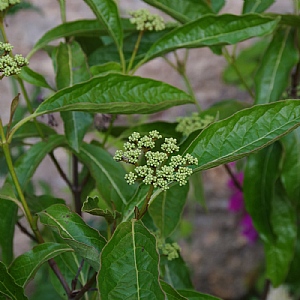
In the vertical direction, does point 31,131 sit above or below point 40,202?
above

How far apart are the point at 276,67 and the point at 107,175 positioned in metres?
0.40

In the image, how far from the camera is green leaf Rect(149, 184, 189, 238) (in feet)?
3.06

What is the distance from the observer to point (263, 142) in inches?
27.2

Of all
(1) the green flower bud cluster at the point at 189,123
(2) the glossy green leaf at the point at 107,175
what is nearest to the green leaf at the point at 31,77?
(2) the glossy green leaf at the point at 107,175

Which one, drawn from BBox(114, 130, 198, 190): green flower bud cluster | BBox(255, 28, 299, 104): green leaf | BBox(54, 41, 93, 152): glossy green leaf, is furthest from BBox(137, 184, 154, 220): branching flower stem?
BBox(255, 28, 299, 104): green leaf

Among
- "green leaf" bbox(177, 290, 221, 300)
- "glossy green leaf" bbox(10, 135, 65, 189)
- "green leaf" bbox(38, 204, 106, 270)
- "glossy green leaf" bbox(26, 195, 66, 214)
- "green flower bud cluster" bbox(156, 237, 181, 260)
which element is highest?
"glossy green leaf" bbox(10, 135, 65, 189)

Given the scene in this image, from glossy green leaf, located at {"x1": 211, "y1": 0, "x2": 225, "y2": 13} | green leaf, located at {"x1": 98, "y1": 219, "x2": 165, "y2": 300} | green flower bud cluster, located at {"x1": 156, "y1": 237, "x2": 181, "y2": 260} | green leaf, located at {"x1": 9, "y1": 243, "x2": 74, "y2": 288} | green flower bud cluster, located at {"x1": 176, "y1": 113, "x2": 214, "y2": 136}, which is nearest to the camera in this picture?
green leaf, located at {"x1": 98, "y1": 219, "x2": 165, "y2": 300}

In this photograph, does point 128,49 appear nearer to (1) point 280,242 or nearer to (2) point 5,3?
(2) point 5,3

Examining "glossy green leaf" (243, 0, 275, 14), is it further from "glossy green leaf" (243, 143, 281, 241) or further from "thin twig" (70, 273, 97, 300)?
"thin twig" (70, 273, 97, 300)

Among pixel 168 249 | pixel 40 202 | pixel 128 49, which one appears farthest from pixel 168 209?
pixel 128 49

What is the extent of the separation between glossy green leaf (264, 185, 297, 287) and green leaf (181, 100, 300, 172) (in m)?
0.47

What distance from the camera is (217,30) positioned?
0.92 meters

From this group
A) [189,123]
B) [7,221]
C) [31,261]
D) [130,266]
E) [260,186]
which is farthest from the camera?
[260,186]

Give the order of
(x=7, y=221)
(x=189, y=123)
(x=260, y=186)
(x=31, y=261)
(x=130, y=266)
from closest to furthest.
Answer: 1. (x=130, y=266)
2. (x=31, y=261)
3. (x=7, y=221)
4. (x=189, y=123)
5. (x=260, y=186)
